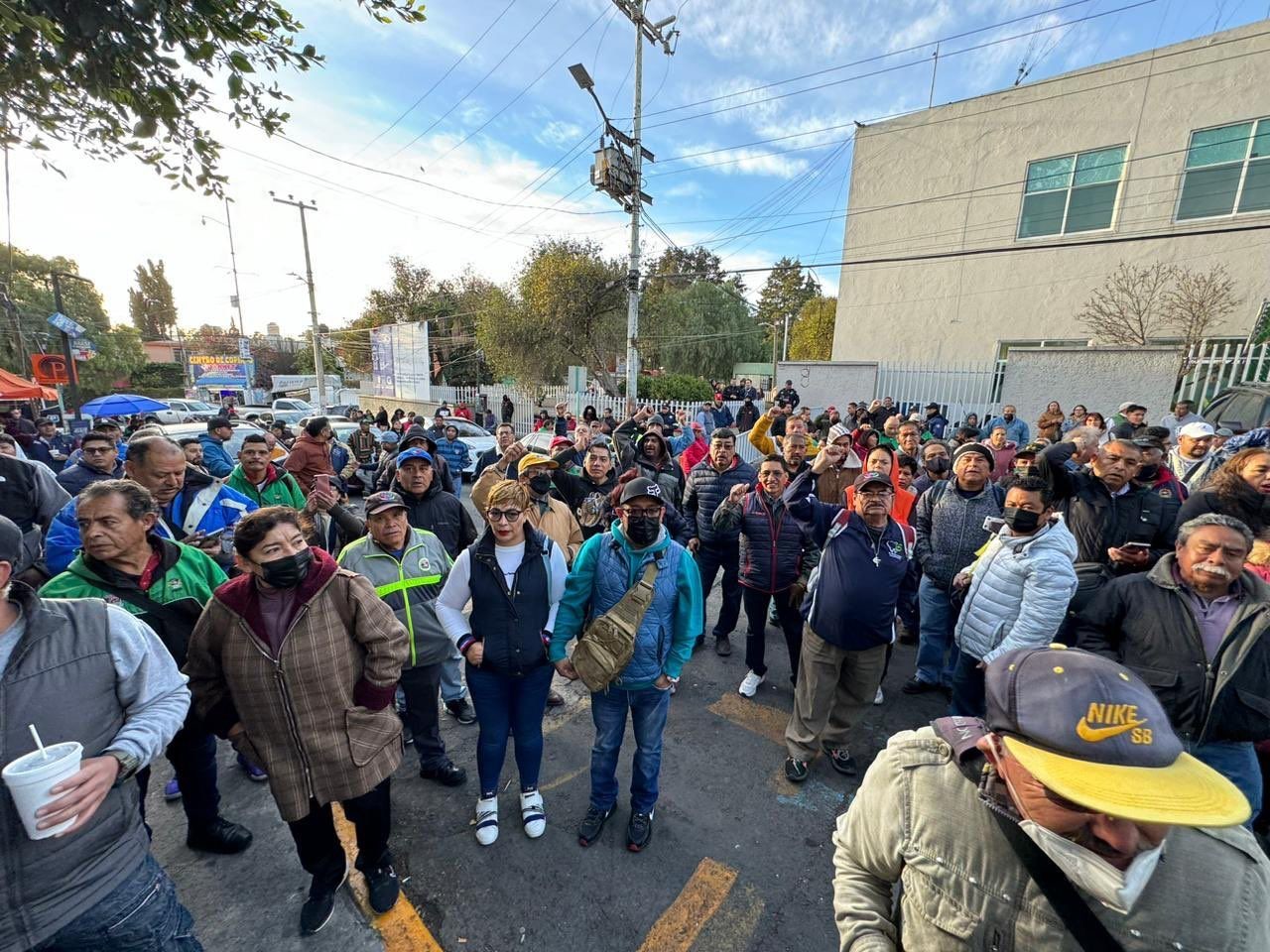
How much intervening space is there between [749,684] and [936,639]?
157 centimetres

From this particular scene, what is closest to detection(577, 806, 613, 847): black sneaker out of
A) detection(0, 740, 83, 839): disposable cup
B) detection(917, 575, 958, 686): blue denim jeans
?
detection(0, 740, 83, 839): disposable cup

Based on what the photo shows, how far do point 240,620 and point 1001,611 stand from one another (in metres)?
3.82

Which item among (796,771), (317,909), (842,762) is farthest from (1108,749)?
(317,909)

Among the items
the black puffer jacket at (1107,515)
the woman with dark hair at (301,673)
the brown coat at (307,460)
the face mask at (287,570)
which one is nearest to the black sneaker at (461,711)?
the woman with dark hair at (301,673)

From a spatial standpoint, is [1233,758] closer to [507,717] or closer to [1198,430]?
[507,717]

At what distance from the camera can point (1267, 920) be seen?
3.34 ft

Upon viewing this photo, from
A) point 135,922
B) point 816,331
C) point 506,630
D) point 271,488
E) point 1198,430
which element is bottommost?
point 135,922

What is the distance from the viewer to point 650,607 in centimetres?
262

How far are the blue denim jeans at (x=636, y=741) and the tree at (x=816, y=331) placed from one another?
121ft

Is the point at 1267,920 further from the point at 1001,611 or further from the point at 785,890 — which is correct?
the point at 1001,611

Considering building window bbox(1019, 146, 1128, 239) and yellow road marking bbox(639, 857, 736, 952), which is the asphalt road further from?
building window bbox(1019, 146, 1128, 239)

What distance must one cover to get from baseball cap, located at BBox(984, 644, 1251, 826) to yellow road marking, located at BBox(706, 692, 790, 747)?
290cm

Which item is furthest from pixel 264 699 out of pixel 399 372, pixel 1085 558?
pixel 399 372

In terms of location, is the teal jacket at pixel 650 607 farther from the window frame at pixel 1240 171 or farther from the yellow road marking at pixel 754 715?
the window frame at pixel 1240 171
